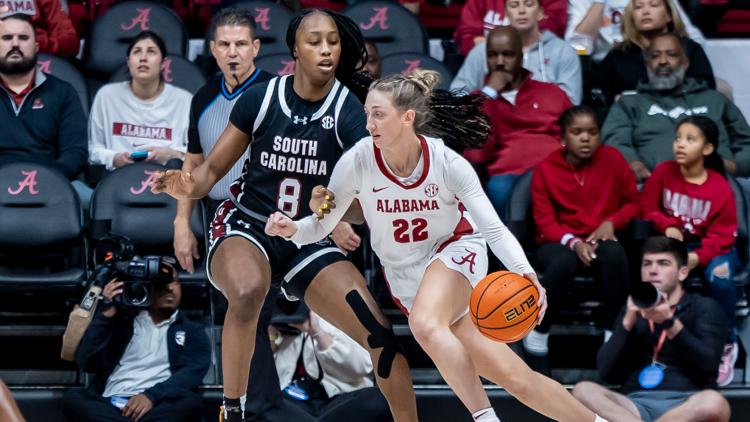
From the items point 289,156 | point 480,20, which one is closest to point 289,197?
point 289,156

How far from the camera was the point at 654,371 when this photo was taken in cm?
678

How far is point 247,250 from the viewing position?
5500 mm

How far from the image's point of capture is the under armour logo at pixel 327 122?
559 cm

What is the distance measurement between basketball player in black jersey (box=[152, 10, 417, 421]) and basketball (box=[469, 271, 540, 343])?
45cm

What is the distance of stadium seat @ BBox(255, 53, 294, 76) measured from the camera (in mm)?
8055

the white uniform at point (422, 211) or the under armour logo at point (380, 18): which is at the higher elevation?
the under armour logo at point (380, 18)

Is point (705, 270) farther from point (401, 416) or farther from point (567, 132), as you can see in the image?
point (401, 416)

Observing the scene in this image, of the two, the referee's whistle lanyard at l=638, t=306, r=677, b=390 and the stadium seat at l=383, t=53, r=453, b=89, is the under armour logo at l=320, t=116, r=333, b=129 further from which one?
the stadium seat at l=383, t=53, r=453, b=89

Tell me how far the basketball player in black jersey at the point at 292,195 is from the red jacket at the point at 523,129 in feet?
7.15

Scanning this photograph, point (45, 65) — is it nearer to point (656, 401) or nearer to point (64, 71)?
point (64, 71)

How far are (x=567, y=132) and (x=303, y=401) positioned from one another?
2.12 meters

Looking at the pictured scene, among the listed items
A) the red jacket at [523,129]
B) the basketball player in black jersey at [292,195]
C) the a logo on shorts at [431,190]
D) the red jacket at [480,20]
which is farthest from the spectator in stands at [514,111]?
the a logo on shorts at [431,190]

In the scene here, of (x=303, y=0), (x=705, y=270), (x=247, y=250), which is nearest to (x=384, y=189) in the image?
(x=247, y=250)

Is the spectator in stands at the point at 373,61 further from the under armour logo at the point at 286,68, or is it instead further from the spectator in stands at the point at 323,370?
the spectator in stands at the point at 323,370
